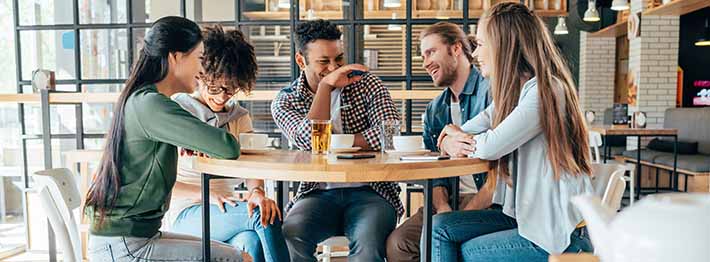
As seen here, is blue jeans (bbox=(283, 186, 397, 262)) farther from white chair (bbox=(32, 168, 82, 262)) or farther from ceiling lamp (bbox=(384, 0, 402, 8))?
ceiling lamp (bbox=(384, 0, 402, 8))

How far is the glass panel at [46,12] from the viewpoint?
371 cm

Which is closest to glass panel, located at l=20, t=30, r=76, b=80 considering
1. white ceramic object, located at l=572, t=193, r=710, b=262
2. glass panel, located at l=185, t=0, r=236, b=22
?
glass panel, located at l=185, t=0, r=236, b=22

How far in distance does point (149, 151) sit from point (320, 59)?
34.5 inches

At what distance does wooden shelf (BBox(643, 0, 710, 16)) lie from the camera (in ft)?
20.2

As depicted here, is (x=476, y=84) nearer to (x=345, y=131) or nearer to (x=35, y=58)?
(x=345, y=131)

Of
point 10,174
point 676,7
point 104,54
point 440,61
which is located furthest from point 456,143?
point 676,7

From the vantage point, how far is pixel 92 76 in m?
3.64

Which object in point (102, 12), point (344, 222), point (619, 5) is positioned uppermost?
point (619, 5)

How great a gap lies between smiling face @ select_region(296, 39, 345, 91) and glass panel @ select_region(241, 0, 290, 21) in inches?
57.3

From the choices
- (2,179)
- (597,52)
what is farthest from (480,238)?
(597,52)

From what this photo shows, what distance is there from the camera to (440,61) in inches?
90.1

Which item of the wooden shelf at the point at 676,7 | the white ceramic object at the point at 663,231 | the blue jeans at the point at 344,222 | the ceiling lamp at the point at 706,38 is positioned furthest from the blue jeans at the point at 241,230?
the ceiling lamp at the point at 706,38

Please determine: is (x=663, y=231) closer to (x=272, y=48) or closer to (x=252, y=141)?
(x=252, y=141)

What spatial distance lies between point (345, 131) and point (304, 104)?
195mm
